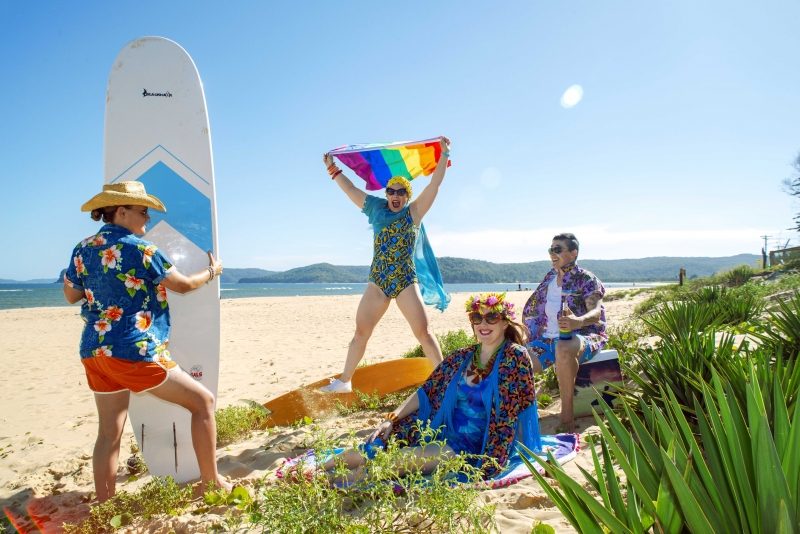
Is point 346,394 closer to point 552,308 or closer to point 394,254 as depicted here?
point 394,254

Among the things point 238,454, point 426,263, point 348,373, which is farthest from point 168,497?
point 426,263

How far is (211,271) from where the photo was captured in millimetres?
2953

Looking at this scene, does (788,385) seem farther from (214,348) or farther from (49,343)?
(49,343)

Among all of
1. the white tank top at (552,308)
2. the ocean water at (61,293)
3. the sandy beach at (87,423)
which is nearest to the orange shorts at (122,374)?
the sandy beach at (87,423)

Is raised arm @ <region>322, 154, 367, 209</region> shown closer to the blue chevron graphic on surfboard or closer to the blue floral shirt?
the blue chevron graphic on surfboard

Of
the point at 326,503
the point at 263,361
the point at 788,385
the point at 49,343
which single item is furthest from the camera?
the point at 49,343

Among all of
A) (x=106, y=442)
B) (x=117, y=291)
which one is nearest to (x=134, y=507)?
(x=106, y=442)

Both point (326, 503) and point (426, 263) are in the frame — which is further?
point (426, 263)

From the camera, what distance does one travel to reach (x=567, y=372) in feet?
11.6

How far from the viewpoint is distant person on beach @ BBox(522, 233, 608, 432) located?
3.55 m

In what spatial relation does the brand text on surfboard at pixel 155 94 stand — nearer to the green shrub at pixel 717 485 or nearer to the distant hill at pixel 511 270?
the green shrub at pixel 717 485

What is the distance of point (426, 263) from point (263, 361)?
4.28 meters

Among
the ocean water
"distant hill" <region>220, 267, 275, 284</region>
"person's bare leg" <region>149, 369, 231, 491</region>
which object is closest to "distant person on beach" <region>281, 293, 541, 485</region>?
"person's bare leg" <region>149, 369, 231, 491</region>

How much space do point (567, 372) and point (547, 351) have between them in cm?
32
